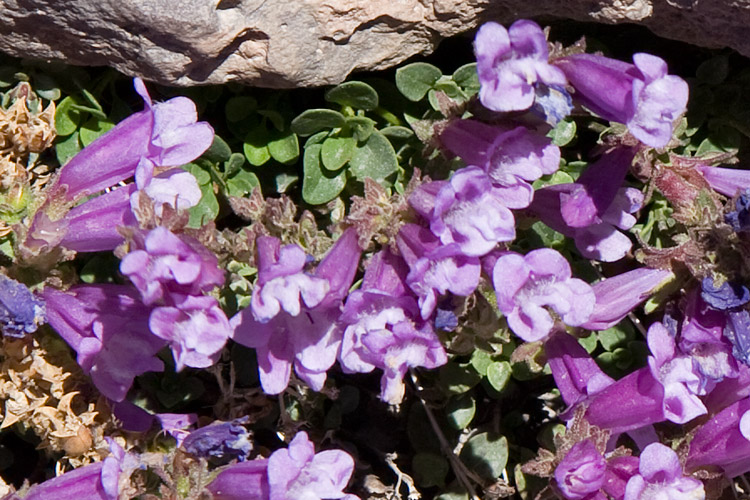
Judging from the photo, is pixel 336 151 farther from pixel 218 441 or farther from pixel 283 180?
pixel 218 441

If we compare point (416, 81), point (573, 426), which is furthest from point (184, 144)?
point (573, 426)

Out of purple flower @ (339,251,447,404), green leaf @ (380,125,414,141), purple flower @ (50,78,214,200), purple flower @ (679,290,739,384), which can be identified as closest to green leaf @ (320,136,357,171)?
green leaf @ (380,125,414,141)

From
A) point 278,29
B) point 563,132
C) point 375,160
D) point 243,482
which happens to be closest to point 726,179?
point 563,132

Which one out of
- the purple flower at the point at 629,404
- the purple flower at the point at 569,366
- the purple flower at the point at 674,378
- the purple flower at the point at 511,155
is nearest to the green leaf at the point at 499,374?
the purple flower at the point at 569,366

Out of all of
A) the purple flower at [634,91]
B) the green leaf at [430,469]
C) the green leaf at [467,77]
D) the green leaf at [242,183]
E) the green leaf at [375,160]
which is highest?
the purple flower at [634,91]

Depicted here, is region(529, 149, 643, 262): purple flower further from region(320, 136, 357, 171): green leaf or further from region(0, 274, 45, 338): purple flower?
region(0, 274, 45, 338): purple flower

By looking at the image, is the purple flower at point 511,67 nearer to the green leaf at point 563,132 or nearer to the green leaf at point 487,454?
the green leaf at point 563,132
